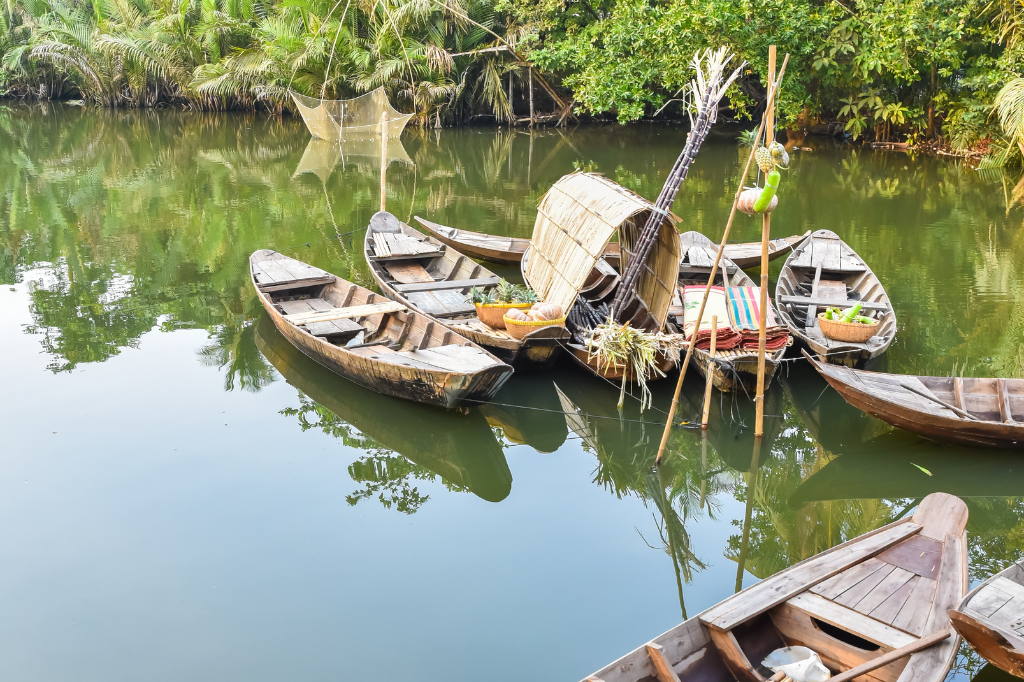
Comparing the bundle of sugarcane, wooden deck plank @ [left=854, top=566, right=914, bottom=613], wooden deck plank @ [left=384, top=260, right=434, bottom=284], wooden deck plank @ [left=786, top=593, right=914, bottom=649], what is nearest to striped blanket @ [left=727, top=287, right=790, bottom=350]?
the bundle of sugarcane

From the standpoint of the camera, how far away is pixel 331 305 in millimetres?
8984

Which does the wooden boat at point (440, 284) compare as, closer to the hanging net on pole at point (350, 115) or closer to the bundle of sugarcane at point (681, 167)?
the bundle of sugarcane at point (681, 167)

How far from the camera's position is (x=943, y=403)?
20.5ft

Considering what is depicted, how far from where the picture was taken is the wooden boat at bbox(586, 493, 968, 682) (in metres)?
3.72

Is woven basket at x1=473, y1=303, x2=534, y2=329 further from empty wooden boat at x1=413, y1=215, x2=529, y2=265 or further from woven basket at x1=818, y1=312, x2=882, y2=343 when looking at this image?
empty wooden boat at x1=413, y1=215, x2=529, y2=265

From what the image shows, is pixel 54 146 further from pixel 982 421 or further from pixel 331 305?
pixel 982 421

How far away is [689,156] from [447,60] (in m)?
17.1

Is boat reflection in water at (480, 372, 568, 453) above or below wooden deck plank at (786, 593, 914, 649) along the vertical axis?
below

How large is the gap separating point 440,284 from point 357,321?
1132 millimetres

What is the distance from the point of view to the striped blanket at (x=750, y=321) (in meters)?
7.00

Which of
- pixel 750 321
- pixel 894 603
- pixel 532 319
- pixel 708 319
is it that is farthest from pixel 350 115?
pixel 894 603

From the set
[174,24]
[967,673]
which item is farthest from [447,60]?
A: [967,673]

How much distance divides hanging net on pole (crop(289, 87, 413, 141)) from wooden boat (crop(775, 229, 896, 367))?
14.1m

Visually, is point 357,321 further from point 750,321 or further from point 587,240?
point 750,321
